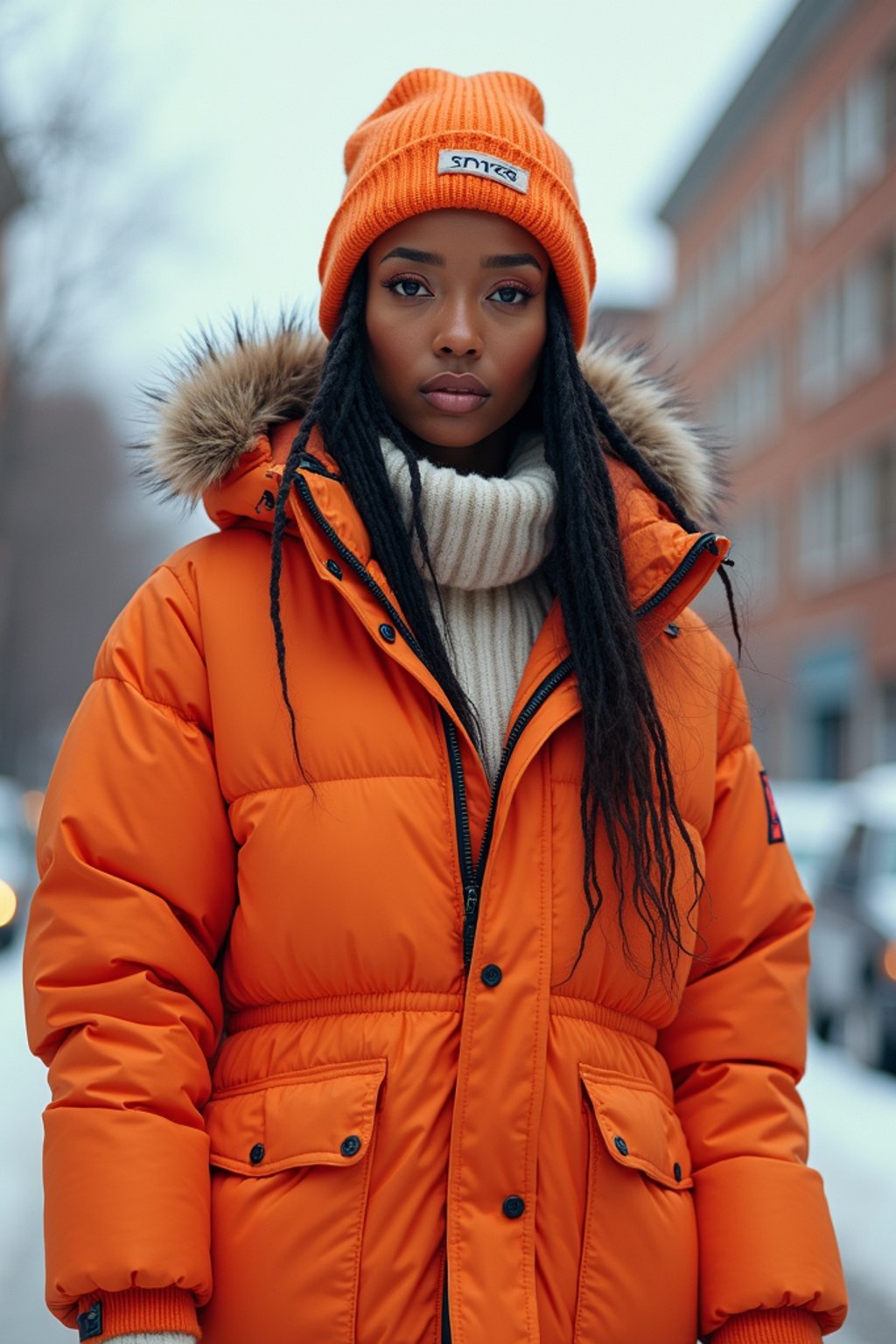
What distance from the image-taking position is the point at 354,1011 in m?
1.90

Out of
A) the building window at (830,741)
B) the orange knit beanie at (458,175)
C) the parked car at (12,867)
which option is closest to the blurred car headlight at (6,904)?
the parked car at (12,867)

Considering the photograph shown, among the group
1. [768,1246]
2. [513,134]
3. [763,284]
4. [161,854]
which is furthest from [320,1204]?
[763,284]

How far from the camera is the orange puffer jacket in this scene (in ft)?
5.99

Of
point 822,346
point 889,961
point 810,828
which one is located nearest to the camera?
point 889,961

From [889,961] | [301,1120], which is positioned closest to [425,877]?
[301,1120]

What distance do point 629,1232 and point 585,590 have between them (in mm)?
789

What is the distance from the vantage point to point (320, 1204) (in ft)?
6.00

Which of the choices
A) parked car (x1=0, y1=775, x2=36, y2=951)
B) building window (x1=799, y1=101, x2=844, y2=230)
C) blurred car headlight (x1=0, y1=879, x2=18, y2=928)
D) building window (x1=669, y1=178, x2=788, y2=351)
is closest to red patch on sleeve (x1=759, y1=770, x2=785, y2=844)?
parked car (x1=0, y1=775, x2=36, y2=951)

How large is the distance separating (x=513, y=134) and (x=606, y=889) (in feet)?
3.53

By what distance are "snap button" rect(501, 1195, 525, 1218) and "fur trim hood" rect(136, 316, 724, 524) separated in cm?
95

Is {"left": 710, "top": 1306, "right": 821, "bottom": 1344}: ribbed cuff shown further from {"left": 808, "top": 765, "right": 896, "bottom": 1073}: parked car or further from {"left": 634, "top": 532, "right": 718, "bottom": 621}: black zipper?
{"left": 808, "top": 765, "right": 896, "bottom": 1073}: parked car

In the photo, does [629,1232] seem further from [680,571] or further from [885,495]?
[885,495]

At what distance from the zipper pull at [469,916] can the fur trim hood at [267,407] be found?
623 millimetres

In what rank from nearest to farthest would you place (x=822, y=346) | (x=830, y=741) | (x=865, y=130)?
(x=865, y=130) < (x=822, y=346) < (x=830, y=741)
